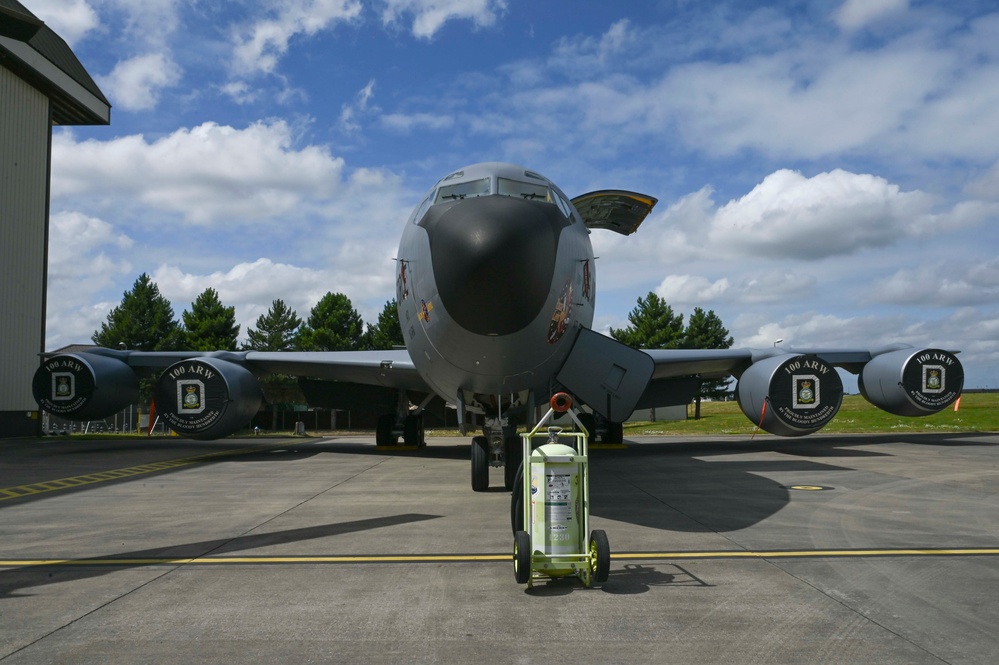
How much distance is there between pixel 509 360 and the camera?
8672 mm

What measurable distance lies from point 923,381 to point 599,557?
50.0 feet

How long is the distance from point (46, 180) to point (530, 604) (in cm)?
3307

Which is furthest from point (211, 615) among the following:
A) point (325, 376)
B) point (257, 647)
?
point (325, 376)

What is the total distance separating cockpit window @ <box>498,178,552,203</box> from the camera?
8.76 metres

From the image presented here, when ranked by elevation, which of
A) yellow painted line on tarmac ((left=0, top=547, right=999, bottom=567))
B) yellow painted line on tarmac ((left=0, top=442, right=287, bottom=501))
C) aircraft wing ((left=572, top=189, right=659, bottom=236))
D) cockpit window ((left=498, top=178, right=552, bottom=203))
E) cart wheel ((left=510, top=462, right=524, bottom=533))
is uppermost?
aircraft wing ((left=572, top=189, right=659, bottom=236))

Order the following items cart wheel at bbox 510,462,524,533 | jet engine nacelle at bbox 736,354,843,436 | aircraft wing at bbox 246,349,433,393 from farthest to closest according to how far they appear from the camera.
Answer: aircraft wing at bbox 246,349,433,393 → jet engine nacelle at bbox 736,354,843,436 → cart wheel at bbox 510,462,524,533

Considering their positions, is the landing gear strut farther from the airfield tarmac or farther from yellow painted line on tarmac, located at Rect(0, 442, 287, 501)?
the airfield tarmac

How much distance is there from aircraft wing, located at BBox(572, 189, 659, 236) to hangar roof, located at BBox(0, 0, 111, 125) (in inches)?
849

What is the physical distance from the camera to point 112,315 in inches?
2437

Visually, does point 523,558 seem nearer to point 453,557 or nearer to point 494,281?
point 453,557

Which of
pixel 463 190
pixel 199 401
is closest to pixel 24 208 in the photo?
pixel 199 401

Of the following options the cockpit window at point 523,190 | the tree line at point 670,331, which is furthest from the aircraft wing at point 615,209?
the tree line at point 670,331

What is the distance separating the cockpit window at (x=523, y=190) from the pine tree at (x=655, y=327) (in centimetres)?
4907

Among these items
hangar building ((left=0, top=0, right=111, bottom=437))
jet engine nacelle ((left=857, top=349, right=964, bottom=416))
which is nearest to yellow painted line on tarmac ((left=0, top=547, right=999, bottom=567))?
jet engine nacelle ((left=857, top=349, right=964, bottom=416))
